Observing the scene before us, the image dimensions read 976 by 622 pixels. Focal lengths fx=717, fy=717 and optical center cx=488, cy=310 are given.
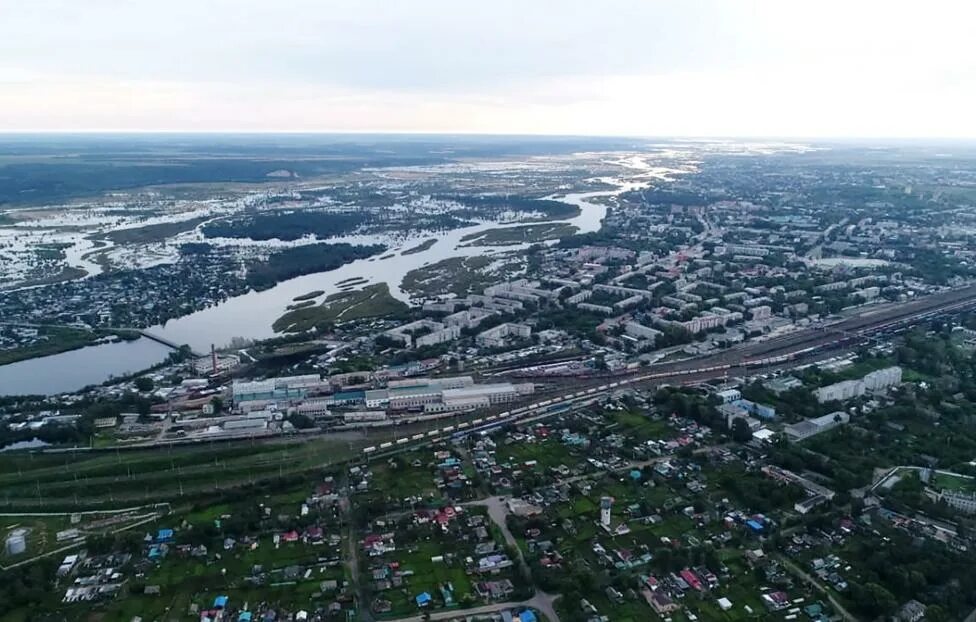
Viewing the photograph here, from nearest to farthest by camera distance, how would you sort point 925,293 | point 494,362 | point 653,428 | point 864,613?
point 864,613 → point 653,428 → point 494,362 → point 925,293

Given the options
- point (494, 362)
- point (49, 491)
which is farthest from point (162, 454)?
point (494, 362)

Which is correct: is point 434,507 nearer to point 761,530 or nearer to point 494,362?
point 761,530

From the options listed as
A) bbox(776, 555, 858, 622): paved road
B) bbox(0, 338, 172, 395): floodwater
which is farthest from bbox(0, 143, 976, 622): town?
bbox(0, 338, 172, 395): floodwater

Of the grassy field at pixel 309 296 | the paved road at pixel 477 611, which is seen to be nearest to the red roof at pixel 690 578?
the paved road at pixel 477 611

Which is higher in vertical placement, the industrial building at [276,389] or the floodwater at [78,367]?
the industrial building at [276,389]

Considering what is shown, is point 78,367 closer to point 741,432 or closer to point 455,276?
point 455,276

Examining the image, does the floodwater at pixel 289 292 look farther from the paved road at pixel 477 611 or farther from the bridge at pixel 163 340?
the paved road at pixel 477 611

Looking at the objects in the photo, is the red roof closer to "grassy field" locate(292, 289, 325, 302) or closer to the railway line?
the railway line
